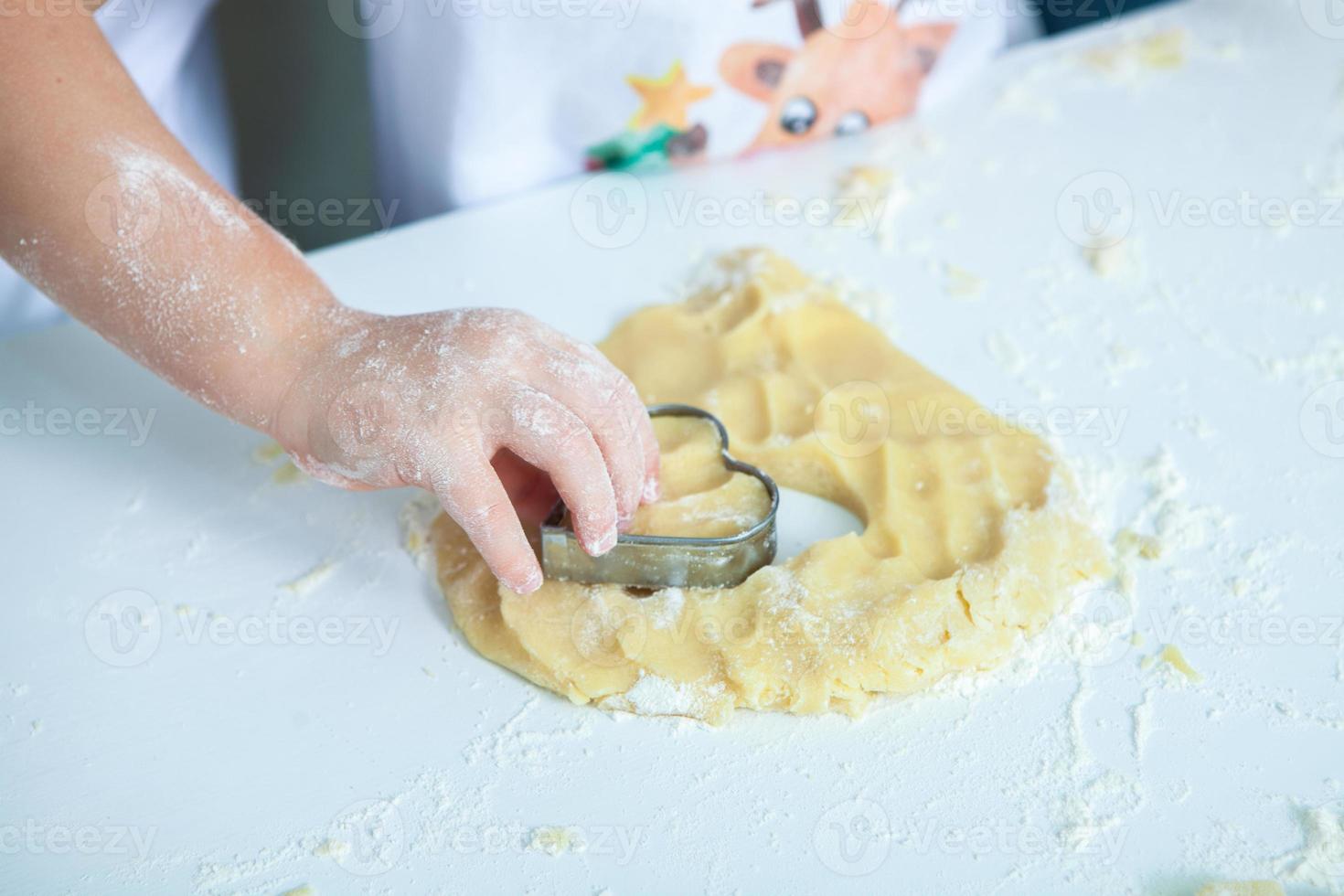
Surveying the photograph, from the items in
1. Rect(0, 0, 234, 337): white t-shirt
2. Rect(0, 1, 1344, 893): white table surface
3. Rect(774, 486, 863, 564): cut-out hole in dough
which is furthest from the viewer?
Rect(0, 0, 234, 337): white t-shirt

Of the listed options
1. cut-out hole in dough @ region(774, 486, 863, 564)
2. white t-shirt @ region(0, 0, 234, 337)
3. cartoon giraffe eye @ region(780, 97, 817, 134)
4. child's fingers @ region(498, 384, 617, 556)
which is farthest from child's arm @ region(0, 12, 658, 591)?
cartoon giraffe eye @ region(780, 97, 817, 134)

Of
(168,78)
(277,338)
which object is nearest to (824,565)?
(277,338)

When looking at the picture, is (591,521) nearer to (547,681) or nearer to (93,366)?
A: (547,681)

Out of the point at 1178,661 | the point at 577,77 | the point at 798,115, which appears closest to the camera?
the point at 1178,661

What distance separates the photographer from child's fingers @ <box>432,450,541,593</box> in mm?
964

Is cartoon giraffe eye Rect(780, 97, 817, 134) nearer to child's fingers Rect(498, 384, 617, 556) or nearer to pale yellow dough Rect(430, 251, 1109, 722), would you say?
pale yellow dough Rect(430, 251, 1109, 722)

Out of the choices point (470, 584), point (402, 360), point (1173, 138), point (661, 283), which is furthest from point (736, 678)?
point (1173, 138)

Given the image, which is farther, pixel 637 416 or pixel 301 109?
pixel 301 109

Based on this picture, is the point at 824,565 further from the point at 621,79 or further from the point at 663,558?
the point at 621,79

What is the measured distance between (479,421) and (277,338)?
218mm

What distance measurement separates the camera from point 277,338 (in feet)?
3.47

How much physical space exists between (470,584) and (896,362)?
1.64ft

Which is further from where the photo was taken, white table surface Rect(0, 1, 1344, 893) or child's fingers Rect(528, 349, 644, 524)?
child's fingers Rect(528, 349, 644, 524)

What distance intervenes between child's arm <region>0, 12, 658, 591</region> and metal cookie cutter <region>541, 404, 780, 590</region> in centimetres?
3
